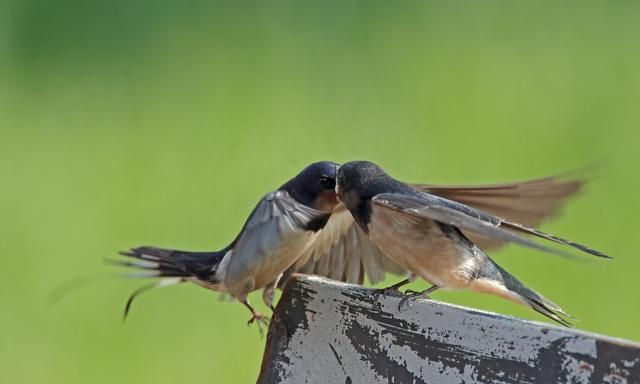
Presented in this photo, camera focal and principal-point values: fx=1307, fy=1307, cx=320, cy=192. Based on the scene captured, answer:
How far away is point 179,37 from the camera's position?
6020mm

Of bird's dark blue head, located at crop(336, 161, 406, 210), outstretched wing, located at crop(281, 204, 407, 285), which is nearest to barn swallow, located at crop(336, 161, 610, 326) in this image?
bird's dark blue head, located at crop(336, 161, 406, 210)

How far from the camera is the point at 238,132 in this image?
5547 mm

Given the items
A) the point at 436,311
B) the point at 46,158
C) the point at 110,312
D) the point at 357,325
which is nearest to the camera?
the point at 436,311

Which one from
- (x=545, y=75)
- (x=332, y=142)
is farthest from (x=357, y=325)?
(x=545, y=75)

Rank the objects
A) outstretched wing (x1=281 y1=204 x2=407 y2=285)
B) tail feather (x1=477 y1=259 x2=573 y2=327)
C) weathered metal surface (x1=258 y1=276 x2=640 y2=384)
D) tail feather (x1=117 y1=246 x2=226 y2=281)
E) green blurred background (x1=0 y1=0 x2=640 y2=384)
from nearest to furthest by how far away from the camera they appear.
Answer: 1. weathered metal surface (x1=258 y1=276 x2=640 y2=384)
2. tail feather (x1=477 y1=259 x2=573 y2=327)
3. tail feather (x1=117 y1=246 x2=226 y2=281)
4. outstretched wing (x1=281 y1=204 x2=407 y2=285)
5. green blurred background (x1=0 y1=0 x2=640 y2=384)

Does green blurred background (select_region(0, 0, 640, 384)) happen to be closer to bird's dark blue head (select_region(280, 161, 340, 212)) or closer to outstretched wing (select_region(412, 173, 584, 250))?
outstretched wing (select_region(412, 173, 584, 250))

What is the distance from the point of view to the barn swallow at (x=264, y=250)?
266 centimetres

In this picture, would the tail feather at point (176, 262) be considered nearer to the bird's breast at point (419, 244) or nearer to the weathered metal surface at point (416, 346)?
the bird's breast at point (419, 244)

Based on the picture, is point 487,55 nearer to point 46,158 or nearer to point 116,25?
point 116,25

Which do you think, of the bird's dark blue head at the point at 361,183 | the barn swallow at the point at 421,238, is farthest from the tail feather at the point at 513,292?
the bird's dark blue head at the point at 361,183

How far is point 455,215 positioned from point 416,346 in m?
0.33

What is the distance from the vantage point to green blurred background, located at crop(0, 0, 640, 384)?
4461mm

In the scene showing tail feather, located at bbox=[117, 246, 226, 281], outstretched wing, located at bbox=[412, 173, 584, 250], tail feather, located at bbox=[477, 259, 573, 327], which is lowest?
tail feather, located at bbox=[477, 259, 573, 327]

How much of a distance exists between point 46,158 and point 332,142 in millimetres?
1168
